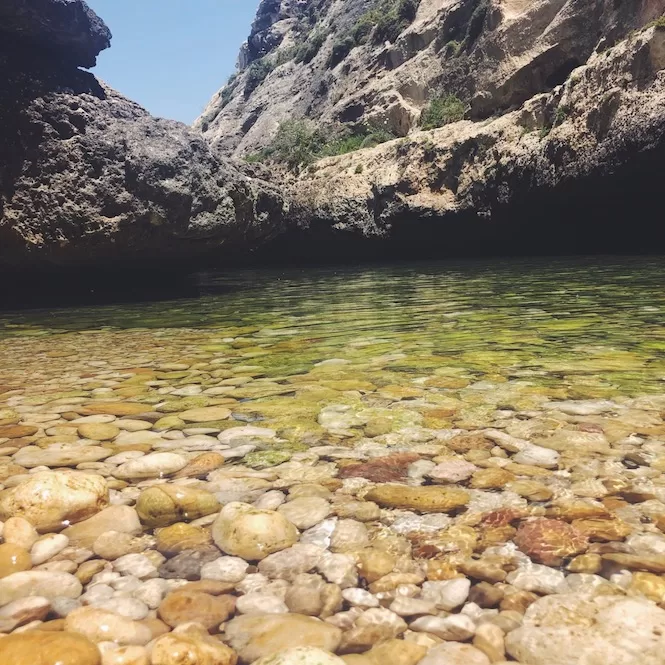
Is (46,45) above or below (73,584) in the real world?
above

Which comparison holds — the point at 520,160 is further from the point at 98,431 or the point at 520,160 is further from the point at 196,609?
the point at 196,609

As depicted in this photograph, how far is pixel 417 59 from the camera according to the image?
2472 cm

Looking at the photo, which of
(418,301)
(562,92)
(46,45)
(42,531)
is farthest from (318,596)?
(562,92)

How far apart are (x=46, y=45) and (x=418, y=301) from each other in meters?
8.60

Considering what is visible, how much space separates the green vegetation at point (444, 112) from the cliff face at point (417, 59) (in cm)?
35

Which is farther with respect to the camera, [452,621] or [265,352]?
[265,352]

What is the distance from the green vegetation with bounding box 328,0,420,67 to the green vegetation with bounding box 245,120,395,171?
614 cm

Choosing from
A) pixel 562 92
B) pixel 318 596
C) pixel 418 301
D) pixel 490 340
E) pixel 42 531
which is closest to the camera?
pixel 318 596

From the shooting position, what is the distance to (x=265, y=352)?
14.2 feet

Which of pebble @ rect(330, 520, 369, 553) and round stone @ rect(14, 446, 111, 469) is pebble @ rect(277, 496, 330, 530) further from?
round stone @ rect(14, 446, 111, 469)

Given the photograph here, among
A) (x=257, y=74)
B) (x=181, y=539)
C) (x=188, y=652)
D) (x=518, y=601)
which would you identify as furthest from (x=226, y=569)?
(x=257, y=74)

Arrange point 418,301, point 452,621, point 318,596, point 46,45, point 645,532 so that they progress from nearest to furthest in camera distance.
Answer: point 452,621, point 318,596, point 645,532, point 418,301, point 46,45

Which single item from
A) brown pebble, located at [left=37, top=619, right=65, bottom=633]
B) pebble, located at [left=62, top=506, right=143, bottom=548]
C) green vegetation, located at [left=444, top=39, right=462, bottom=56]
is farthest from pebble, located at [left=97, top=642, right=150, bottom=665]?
green vegetation, located at [left=444, top=39, right=462, bottom=56]

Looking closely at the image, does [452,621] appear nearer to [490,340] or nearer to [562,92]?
[490,340]
